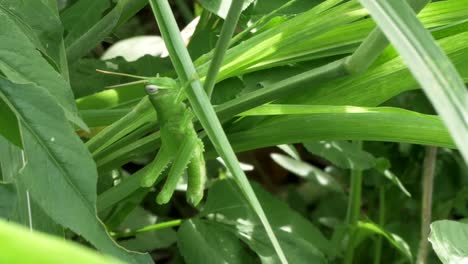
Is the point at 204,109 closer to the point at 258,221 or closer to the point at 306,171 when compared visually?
the point at 258,221

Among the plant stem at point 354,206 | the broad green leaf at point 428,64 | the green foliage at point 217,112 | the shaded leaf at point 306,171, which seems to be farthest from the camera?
the shaded leaf at point 306,171

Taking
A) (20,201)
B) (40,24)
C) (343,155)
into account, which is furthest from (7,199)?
(343,155)

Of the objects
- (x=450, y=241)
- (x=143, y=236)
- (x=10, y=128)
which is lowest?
(x=143, y=236)

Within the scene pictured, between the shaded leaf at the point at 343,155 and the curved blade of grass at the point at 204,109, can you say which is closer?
the curved blade of grass at the point at 204,109

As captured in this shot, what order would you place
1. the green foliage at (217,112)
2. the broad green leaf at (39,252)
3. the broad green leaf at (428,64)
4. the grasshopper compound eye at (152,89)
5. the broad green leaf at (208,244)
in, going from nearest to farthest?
the broad green leaf at (39,252) → the broad green leaf at (428,64) → the green foliage at (217,112) → the grasshopper compound eye at (152,89) → the broad green leaf at (208,244)

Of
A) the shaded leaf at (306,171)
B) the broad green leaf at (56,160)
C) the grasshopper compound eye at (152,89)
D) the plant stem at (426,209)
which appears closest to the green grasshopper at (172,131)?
the grasshopper compound eye at (152,89)

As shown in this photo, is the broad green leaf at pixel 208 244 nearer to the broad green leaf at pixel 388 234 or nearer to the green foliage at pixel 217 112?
the green foliage at pixel 217 112

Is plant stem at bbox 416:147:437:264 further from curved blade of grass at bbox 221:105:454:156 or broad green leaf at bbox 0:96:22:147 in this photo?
broad green leaf at bbox 0:96:22:147

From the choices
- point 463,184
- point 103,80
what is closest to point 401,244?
point 463,184
